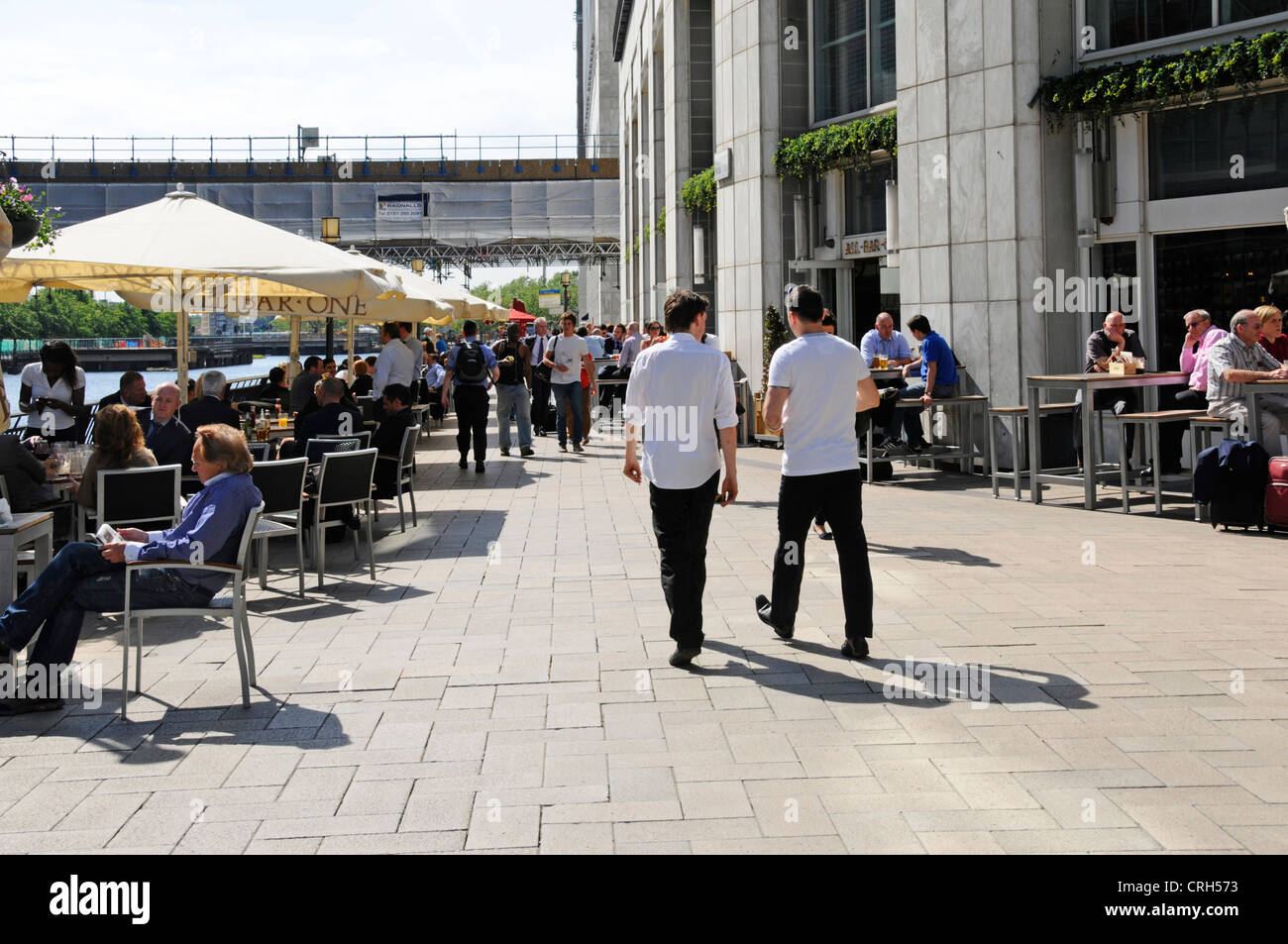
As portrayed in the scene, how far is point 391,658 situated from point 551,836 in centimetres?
280

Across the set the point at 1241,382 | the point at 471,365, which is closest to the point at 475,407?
the point at 471,365

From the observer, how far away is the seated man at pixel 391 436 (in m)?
11.5

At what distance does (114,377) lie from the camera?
2210 inches

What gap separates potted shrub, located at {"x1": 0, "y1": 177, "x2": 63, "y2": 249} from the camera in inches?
385

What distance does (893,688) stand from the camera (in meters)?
6.08

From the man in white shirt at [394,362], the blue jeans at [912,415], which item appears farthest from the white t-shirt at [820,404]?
the man in white shirt at [394,362]

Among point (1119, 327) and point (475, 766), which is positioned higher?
point (1119, 327)

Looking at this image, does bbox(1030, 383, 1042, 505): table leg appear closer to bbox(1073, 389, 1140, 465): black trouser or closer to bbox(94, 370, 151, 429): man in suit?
bbox(1073, 389, 1140, 465): black trouser

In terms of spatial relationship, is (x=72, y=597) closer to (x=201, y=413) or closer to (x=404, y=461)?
(x=201, y=413)

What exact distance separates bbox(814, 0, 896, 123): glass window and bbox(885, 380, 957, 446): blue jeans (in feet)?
16.0

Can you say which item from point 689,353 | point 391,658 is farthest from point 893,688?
point 391,658

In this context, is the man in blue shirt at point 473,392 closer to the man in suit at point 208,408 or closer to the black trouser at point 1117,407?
the man in suit at point 208,408

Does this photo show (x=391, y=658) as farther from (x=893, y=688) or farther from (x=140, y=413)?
(x=140, y=413)

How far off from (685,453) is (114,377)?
5434cm
